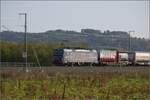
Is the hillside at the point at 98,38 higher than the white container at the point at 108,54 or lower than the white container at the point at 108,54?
higher

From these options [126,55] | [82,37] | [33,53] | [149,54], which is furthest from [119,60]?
[82,37]

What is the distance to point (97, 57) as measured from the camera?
71625 mm

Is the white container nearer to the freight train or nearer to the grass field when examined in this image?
the freight train

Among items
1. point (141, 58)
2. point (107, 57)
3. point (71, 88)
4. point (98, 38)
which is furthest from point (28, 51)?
point (71, 88)

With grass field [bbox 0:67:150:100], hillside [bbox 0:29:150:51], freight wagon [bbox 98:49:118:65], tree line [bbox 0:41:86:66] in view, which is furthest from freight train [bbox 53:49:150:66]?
grass field [bbox 0:67:150:100]

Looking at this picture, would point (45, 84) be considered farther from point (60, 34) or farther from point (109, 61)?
point (60, 34)

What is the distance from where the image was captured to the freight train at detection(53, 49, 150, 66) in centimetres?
6712

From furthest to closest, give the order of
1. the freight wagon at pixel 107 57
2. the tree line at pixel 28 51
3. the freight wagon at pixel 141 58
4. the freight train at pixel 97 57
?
the tree line at pixel 28 51
the freight wagon at pixel 141 58
the freight wagon at pixel 107 57
the freight train at pixel 97 57

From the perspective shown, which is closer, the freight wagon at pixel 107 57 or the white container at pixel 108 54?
the freight wagon at pixel 107 57

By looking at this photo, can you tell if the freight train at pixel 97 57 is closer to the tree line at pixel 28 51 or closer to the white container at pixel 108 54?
the white container at pixel 108 54

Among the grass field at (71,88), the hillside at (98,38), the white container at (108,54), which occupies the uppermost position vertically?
the hillside at (98,38)

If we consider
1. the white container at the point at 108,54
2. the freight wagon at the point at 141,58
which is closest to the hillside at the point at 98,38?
the freight wagon at the point at 141,58

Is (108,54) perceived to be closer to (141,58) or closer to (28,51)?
(141,58)

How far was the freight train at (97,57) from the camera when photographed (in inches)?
2643
